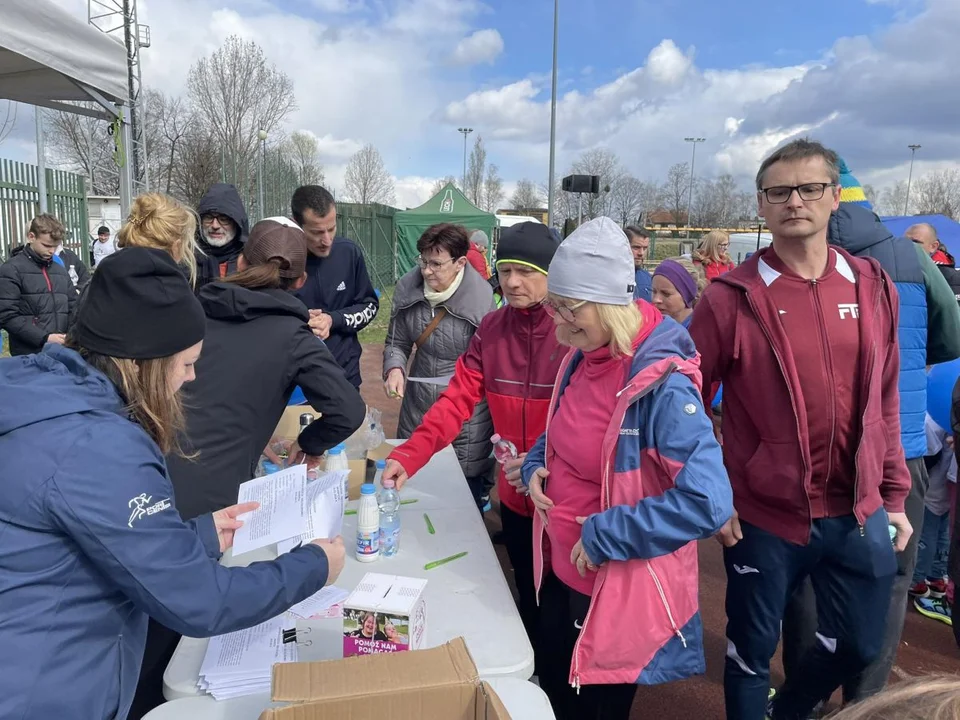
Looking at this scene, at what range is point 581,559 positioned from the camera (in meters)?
1.74

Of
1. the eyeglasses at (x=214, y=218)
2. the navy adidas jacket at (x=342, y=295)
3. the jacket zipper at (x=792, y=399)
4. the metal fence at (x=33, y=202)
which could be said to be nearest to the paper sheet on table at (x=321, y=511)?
the jacket zipper at (x=792, y=399)

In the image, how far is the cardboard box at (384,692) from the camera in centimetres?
115

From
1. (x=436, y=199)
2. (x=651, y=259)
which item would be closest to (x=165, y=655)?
(x=436, y=199)

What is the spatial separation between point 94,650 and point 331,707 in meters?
0.45

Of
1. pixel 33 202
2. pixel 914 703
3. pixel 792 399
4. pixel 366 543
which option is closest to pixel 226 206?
pixel 366 543

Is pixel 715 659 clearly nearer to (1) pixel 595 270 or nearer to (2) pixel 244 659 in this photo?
(1) pixel 595 270

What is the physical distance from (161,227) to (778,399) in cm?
233

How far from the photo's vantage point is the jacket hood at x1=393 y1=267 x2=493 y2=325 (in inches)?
137

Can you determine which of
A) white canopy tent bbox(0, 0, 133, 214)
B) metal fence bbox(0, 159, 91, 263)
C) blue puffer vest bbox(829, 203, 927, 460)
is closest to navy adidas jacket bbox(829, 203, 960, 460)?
blue puffer vest bbox(829, 203, 927, 460)

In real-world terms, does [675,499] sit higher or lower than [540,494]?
higher

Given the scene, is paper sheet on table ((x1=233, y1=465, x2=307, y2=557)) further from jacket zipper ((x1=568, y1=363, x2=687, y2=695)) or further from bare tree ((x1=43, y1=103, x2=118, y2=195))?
bare tree ((x1=43, y1=103, x2=118, y2=195))

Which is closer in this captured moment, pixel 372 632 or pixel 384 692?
pixel 384 692

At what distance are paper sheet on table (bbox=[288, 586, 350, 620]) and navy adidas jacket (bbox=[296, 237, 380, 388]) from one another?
195 cm

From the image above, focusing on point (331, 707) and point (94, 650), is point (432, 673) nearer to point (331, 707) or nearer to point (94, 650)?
point (331, 707)
